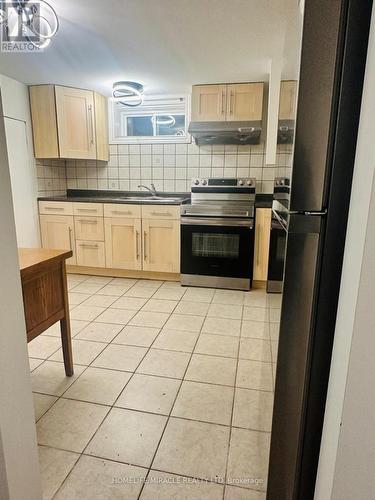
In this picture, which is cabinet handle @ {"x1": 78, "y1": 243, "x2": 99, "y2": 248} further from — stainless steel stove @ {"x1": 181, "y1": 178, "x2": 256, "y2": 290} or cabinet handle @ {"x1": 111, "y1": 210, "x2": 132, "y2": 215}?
stainless steel stove @ {"x1": 181, "y1": 178, "x2": 256, "y2": 290}

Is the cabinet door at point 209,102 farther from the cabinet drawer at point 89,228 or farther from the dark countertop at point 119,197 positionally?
the cabinet drawer at point 89,228

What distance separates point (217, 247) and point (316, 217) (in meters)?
2.53

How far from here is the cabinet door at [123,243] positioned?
11.1 feet

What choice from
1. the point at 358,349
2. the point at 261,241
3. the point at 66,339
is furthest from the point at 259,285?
the point at 358,349

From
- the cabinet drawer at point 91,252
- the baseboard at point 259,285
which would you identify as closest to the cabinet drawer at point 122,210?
the cabinet drawer at point 91,252

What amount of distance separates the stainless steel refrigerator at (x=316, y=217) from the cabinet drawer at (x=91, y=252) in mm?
2979

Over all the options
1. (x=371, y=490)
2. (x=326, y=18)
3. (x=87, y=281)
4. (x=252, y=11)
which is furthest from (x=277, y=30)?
(x=87, y=281)

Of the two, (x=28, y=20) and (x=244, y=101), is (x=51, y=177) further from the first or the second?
(x=244, y=101)

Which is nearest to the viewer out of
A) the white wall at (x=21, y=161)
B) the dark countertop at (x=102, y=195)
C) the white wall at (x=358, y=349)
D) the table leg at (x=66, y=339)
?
the white wall at (x=358, y=349)

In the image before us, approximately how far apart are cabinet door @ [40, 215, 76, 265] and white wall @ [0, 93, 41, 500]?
2827 mm

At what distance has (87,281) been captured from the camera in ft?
11.5

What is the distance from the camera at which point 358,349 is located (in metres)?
0.53

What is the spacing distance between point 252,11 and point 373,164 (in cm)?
190

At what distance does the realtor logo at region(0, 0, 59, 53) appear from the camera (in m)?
1.62
